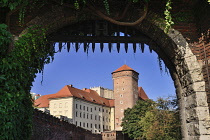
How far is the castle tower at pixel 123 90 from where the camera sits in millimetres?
61844

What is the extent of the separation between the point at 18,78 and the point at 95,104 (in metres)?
62.0

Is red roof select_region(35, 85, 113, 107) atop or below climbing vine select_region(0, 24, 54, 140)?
atop

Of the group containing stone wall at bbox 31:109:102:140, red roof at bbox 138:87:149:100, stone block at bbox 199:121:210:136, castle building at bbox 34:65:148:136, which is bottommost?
stone block at bbox 199:121:210:136

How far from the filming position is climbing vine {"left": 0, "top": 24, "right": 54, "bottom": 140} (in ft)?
14.7

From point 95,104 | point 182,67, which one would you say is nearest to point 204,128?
point 182,67

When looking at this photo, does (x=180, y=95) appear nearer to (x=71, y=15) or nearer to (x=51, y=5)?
(x=71, y=15)

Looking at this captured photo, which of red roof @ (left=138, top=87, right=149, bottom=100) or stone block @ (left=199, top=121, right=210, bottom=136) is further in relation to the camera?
red roof @ (left=138, top=87, right=149, bottom=100)

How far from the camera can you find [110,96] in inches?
3263

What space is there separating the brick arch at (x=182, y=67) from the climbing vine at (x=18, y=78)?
40 centimetres

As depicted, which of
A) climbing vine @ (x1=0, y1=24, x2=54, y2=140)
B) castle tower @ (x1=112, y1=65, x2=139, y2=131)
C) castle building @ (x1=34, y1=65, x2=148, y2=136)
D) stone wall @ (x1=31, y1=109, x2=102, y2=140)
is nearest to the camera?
climbing vine @ (x1=0, y1=24, x2=54, y2=140)

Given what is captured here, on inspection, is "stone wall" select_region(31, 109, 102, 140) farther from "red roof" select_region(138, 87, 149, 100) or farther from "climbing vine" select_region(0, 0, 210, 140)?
"red roof" select_region(138, 87, 149, 100)

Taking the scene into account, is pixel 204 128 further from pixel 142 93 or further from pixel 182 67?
pixel 142 93

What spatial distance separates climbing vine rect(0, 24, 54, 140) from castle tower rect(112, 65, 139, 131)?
56592 mm

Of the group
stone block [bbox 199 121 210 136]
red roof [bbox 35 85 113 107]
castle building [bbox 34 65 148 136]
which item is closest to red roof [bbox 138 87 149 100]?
castle building [bbox 34 65 148 136]
